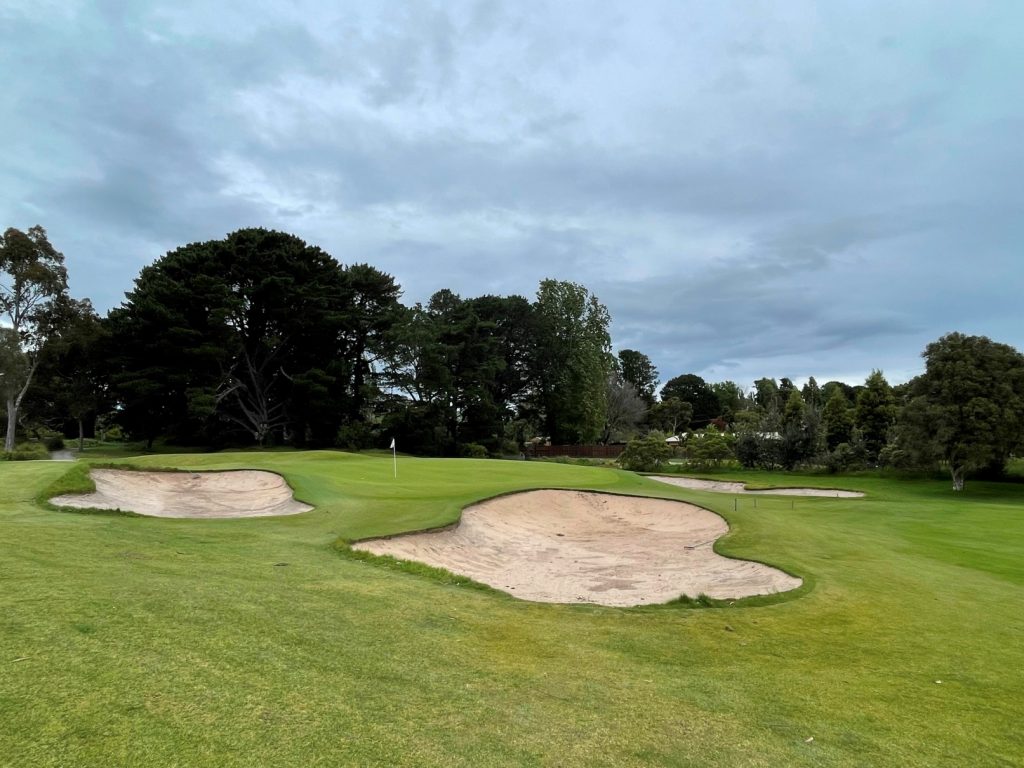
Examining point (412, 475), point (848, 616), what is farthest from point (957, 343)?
point (848, 616)

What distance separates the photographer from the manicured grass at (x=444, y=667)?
314cm

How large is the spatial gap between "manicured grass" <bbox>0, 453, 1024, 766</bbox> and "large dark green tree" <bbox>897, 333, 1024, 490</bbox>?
27.9 m

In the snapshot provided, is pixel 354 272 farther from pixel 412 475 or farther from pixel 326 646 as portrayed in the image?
pixel 326 646

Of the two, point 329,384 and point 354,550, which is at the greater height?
point 329,384

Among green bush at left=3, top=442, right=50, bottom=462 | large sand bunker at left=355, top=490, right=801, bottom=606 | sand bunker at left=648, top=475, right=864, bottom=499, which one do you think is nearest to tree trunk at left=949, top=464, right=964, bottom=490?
sand bunker at left=648, top=475, right=864, bottom=499

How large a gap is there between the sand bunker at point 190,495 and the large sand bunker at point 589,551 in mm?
4701

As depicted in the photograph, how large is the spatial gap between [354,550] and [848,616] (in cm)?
749

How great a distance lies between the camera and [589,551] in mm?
13883

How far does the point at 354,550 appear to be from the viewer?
997cm

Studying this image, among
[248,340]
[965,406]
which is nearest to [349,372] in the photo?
[248,340]

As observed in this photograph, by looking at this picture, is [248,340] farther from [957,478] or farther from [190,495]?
[957,478]

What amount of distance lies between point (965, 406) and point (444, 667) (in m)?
36.7

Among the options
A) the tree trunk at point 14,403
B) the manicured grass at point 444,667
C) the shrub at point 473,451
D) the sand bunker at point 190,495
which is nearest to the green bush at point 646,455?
the shrub at point 473,451

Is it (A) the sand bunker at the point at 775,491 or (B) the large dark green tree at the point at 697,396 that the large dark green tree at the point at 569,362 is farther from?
(B) the large dark green tree at the point at 697,396
